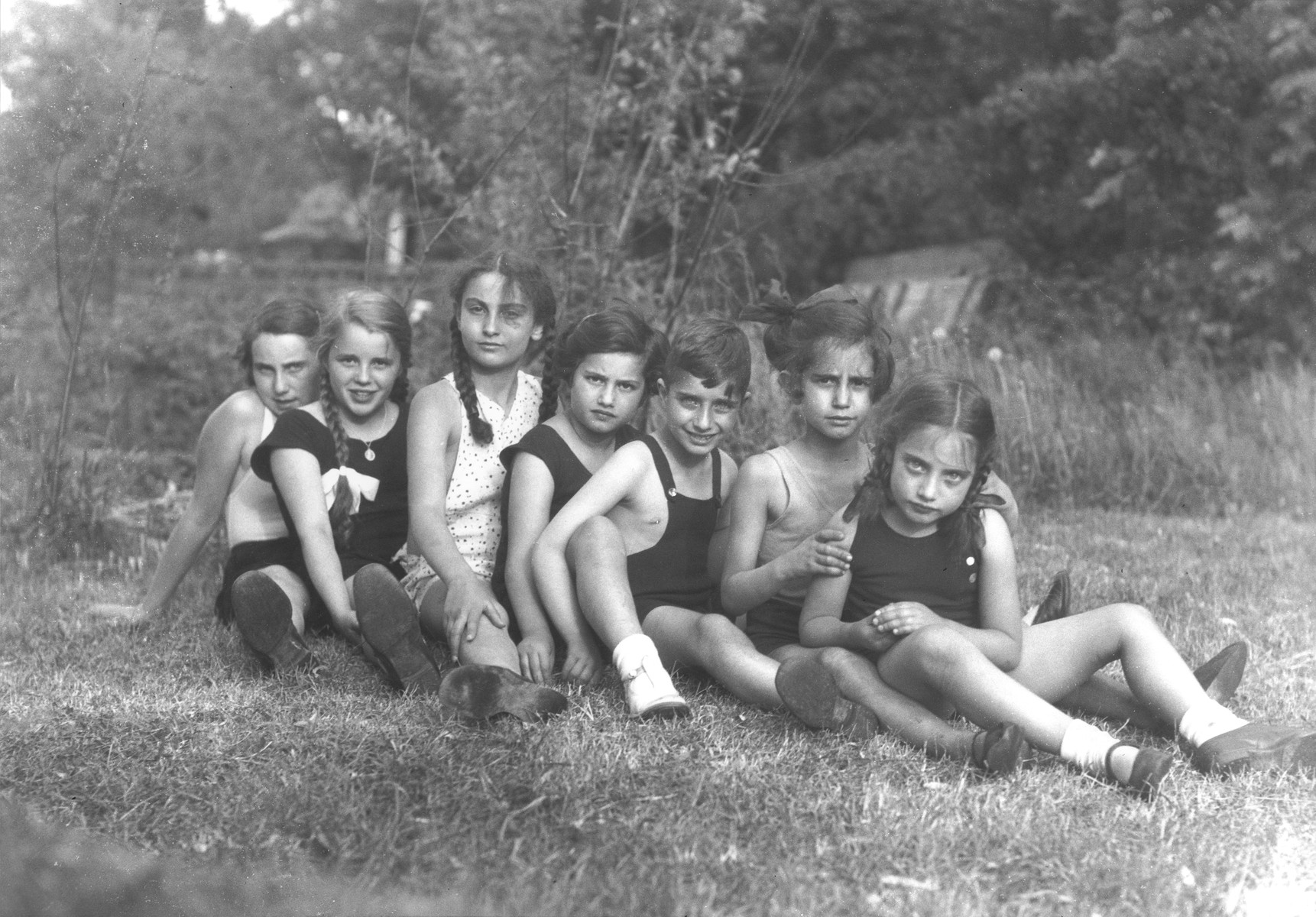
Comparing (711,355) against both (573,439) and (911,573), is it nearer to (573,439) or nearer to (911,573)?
(573,439)

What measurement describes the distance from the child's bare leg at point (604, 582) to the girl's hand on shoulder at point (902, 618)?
2.03ft

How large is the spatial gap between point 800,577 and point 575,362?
99cm

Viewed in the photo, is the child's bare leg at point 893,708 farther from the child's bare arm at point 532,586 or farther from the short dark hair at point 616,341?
the short dark hair at point 616,341

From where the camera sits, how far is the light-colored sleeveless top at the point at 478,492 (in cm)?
420

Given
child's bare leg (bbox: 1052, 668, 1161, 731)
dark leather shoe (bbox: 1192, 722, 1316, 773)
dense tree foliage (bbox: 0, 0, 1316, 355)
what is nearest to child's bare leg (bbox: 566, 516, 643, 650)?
child's bare leg (bbox: 1052, 668, 1161, 731)

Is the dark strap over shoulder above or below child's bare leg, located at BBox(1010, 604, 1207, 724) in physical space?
above

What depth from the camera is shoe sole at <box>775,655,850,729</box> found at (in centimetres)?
314

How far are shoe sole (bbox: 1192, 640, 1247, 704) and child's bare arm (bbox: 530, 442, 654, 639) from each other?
4.92 ft

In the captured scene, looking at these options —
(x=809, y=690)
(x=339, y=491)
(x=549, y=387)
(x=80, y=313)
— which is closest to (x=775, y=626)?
(x=809, y=690)

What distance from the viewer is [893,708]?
3.26 m

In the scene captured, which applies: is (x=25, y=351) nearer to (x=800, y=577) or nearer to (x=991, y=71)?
(x=800, y=577)

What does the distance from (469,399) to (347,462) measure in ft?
1.37

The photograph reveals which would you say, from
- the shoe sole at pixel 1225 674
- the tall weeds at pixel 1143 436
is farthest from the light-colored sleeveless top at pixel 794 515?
the tall weeds at pixel 1143 436

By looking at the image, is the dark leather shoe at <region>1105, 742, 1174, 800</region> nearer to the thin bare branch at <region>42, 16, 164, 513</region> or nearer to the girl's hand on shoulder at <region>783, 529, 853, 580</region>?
the girl's hand on shoulder at <region>783, 529, 853, 580</region>
